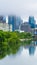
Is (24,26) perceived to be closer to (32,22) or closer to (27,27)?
(27,27)

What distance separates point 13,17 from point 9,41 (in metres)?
46.7

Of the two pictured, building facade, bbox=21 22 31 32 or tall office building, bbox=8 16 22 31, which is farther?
tall office building, bbox=8 16 22 31

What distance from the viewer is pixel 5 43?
21812 millimetres

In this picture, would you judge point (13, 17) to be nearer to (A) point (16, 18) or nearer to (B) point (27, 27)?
(A) point (16, 18)

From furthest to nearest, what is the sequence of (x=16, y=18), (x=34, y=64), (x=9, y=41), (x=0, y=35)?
(x=16, y=18)
(x=9, y=41)
(x=0, y=35)
(x=34, y=64)

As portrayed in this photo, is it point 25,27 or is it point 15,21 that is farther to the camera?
point 15,21

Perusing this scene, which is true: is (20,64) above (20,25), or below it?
above

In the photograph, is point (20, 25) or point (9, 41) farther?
point (20, 25)

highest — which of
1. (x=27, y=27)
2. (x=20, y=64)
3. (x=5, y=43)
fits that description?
(x=20, y=64)

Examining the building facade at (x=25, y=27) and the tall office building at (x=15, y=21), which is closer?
the building facade at (x=25, y=27)

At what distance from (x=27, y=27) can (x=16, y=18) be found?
655 cm

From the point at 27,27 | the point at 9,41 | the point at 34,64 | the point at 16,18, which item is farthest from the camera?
the point at 16,18

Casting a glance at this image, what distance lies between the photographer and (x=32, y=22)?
71125mm

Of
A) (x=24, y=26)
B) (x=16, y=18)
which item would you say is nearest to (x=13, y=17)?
(x=16, y=18)
